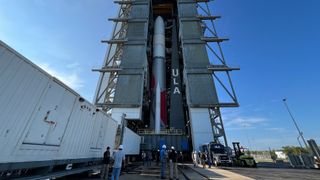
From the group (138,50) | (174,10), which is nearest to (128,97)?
(138,50)

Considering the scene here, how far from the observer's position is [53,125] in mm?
5543

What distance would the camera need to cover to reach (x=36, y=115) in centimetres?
485

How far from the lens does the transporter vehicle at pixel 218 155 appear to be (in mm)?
19403

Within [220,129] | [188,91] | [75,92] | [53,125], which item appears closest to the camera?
[53,125]

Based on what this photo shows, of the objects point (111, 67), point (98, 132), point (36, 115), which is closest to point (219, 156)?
point (98, 132)

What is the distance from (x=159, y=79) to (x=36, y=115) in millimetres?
29477

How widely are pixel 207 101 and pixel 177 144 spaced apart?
320 inches

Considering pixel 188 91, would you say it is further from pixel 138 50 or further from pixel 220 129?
pixel 138 50

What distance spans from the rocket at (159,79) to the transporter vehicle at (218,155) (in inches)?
384

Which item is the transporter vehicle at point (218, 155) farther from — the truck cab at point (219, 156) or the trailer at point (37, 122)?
the trailer at point (37, 122)

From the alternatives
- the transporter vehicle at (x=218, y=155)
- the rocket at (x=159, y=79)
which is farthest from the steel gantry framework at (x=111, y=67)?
the transporter vehicle at (x=218, y=155)

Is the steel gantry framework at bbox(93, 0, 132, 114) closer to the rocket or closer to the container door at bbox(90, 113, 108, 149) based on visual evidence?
the rocket

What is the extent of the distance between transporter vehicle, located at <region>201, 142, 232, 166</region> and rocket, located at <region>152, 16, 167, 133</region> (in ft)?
32.0

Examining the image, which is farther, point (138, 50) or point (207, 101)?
point (138, 50)
